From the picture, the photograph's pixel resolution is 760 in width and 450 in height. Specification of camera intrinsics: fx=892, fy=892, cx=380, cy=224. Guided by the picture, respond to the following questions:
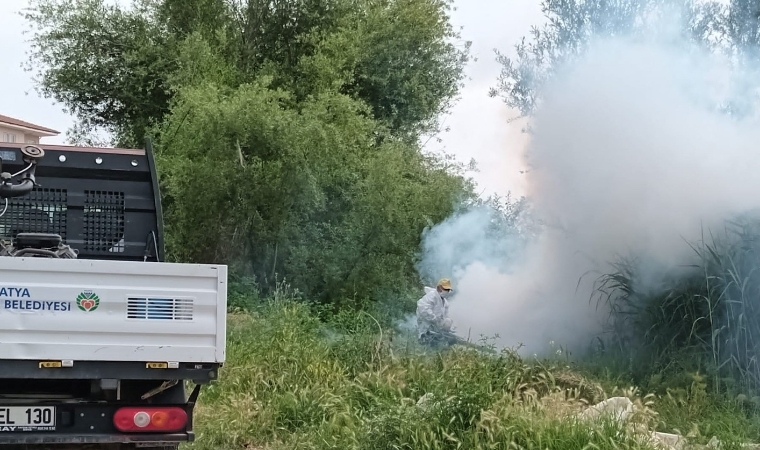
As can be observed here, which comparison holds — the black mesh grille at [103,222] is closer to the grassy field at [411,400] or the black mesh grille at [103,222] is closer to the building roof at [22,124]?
the grassy field at [411,400]

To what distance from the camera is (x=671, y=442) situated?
20.5 ft

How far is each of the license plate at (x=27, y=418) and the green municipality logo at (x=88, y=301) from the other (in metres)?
0.66

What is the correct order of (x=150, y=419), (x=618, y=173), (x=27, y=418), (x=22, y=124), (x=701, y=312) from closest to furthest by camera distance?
(x=27, y=418)
(x=150, y=419)
(x=701, y=312)
(x=618, y=173)
(x=22, y=124)

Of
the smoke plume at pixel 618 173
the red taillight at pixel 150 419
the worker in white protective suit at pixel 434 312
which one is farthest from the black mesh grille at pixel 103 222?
the smoke plume at pixel 618 173

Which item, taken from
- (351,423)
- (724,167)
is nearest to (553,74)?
(724,167)

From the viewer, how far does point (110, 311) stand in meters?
4.91

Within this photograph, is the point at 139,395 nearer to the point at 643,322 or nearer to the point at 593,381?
the point at 593,381

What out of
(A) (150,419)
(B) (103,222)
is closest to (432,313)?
(B) (103,222)

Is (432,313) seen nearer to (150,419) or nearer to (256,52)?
(150,419)

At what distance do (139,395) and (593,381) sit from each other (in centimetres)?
447

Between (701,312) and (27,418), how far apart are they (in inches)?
247

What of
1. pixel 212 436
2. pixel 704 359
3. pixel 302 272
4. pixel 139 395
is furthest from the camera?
pixel 302 272

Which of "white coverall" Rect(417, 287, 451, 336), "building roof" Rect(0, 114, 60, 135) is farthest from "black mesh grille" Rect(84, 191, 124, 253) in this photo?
"building roof" Rect(0, 114, 60, 135)

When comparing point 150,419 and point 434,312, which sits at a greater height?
point 434,312
